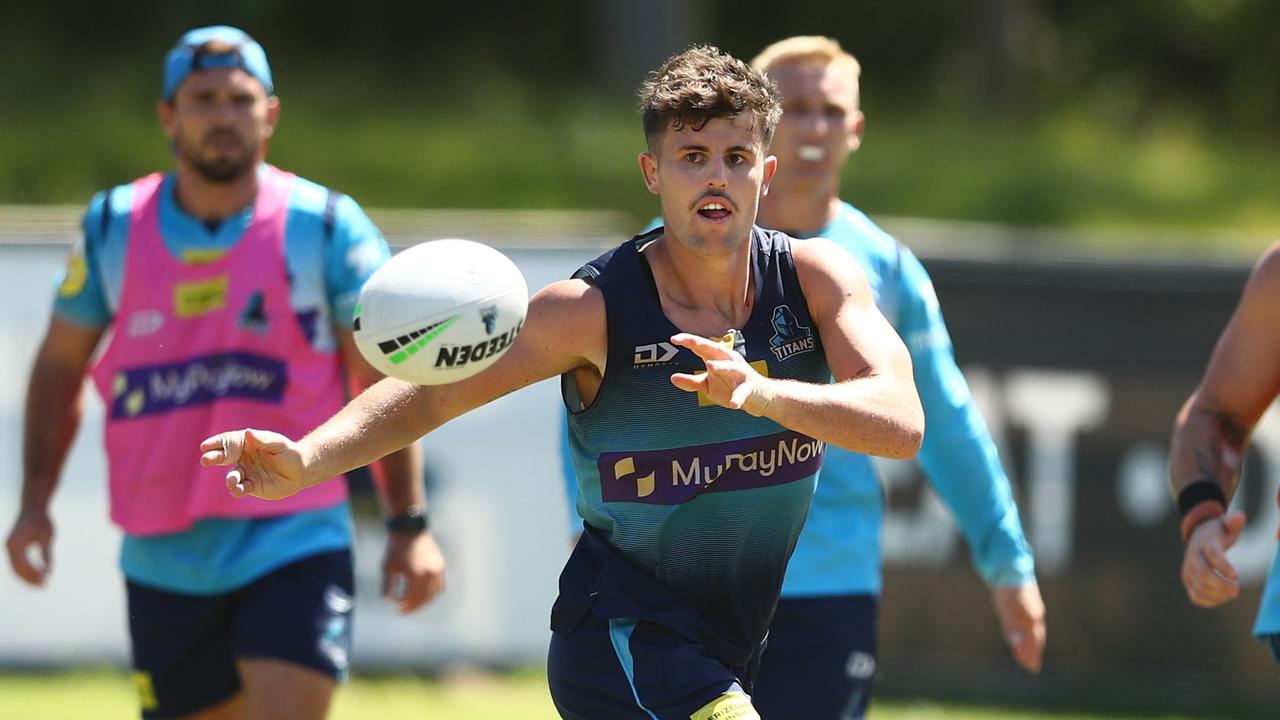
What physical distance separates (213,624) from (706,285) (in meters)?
2.36

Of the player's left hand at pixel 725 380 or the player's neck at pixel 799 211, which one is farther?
the player's neck at pixel 799 211

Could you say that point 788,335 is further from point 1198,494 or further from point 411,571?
point 411,571

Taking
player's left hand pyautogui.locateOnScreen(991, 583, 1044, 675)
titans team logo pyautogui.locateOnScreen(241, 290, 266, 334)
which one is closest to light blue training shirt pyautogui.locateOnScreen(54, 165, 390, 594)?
titans team logo pyautogui.locateOnScreen(241, 290, 266, 334)

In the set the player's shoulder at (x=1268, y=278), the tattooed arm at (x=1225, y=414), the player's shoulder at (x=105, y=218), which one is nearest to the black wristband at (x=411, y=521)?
the player's shoulder at (x=105, y=218)

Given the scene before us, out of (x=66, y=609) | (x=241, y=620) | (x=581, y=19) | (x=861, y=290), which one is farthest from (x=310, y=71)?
(x=861, y=290)

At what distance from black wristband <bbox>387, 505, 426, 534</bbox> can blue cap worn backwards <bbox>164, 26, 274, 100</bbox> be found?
145cm

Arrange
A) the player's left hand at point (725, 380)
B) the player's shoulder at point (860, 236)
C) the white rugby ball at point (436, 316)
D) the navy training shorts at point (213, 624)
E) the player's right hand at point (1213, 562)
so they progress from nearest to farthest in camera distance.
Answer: the player's left hand at point (725, 380), the white rugby ball at point (436, 316), the player's right hand at point (1213, 562), the player's shoulder at point (860, 236), the navy training shorts at point (213, 624)

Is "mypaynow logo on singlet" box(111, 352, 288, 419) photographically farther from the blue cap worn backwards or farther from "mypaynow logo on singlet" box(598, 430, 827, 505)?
"mypaynow logo on singlet" box(598, 430, 827, 505)

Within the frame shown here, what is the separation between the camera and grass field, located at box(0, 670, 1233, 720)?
27.2 ft

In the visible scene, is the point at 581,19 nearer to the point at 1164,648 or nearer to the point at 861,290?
the point at 1164,648

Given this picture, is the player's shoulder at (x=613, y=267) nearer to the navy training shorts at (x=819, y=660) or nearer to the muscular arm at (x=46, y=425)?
the navy training shorts at (x=819, y=660)

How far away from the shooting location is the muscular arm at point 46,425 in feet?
19.6

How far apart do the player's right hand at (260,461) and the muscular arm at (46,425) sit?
7.61 ft

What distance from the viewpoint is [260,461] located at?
3.90m
